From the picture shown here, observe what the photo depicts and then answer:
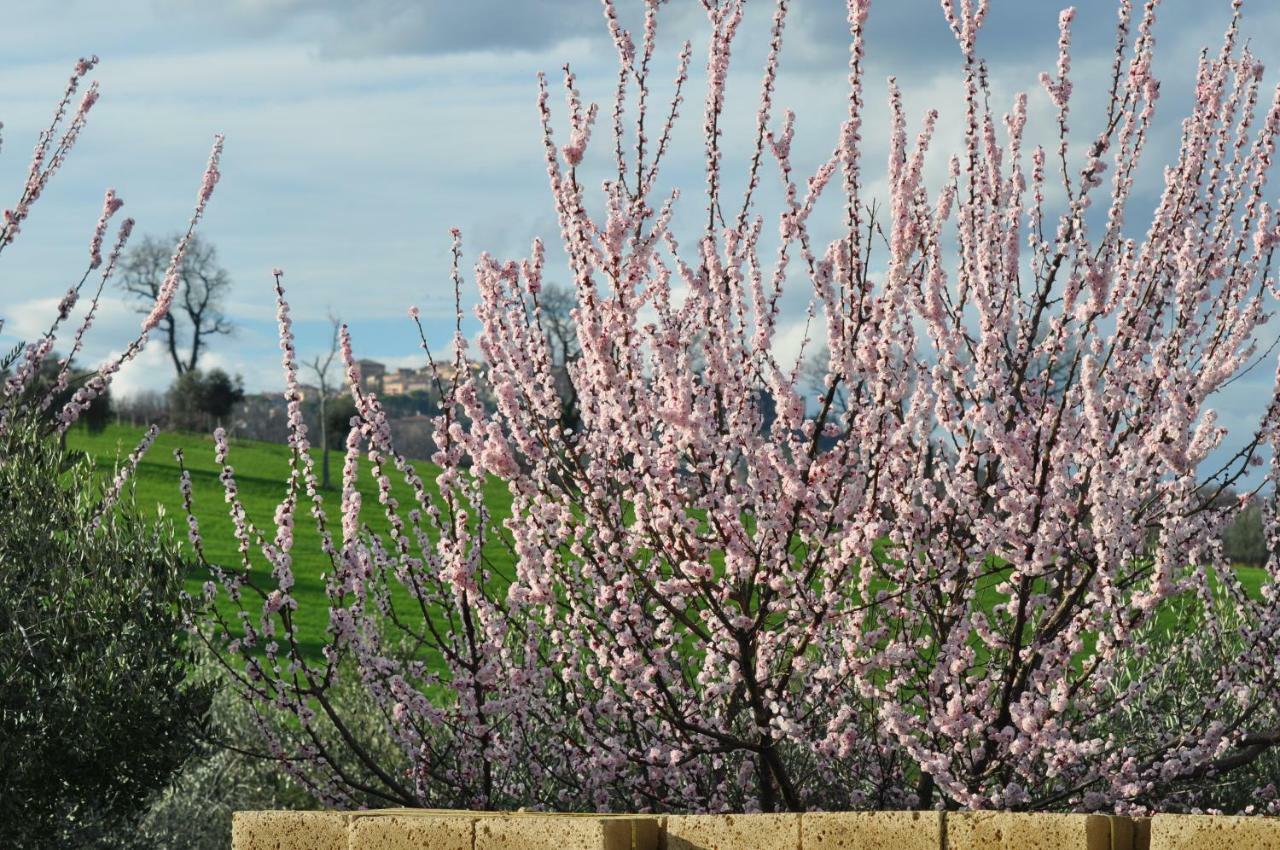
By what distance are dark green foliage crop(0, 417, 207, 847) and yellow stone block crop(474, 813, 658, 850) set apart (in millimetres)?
3259

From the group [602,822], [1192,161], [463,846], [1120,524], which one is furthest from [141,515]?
[1192,161]

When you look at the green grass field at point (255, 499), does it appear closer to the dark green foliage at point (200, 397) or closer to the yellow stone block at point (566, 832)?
the dark green foliage at point (200, 397)

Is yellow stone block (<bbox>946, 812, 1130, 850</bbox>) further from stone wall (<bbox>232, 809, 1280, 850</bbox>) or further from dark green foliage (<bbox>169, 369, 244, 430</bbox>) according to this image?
dark green foliage (<bbox>169, 369, 244, 430</bbox>)

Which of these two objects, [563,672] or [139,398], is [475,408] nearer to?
[563,672]

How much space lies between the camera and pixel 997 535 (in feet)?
19.5

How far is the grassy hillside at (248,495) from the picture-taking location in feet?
90.2

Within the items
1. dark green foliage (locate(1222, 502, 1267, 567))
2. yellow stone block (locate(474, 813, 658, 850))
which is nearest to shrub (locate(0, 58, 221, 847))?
yellow stone block (locate(474, 813, 658, 850))

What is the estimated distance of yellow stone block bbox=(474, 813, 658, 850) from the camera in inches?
206

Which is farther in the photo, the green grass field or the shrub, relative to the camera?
the green grass field

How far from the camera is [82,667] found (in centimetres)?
769

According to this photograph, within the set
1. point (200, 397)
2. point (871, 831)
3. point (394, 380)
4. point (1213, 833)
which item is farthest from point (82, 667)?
point (394, 380)

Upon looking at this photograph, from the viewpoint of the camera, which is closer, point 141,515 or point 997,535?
point 997,535

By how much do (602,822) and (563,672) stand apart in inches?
89.4

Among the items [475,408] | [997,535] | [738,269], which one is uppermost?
[738,269]
